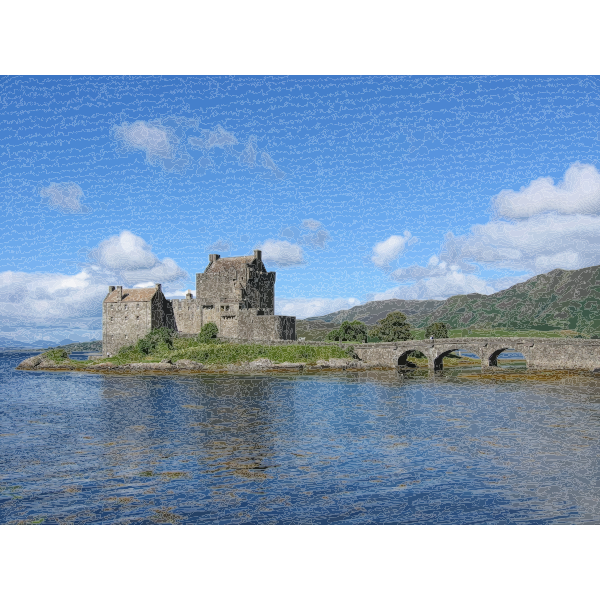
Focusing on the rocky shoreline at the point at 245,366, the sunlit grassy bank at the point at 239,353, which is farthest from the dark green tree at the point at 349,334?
the rocky shoreline at the point at 245,366

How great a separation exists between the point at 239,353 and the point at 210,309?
1227 centimetres

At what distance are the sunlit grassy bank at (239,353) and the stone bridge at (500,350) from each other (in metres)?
5.07

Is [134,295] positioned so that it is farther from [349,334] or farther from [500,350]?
[500,350]

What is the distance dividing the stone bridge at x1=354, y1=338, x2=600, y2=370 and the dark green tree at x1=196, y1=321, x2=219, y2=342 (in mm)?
19430

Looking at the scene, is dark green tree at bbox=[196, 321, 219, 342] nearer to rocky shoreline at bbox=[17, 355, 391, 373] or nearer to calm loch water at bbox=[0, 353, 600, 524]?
rocky shoreline at bbox=[17, 355, 391, 373]

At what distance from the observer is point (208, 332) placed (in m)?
74.4

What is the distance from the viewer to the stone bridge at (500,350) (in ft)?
180

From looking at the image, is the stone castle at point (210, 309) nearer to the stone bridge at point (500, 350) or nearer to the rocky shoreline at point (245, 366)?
the rocky shoreline at point (245, 366)

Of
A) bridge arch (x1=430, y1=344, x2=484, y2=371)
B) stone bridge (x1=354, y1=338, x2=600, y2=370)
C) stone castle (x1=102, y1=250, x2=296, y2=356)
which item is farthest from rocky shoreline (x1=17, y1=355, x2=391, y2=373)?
stone castle (x1=102, y1=250, x2=296, y2=356)

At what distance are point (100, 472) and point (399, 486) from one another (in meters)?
9.26

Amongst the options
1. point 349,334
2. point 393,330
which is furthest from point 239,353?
point 393,330
